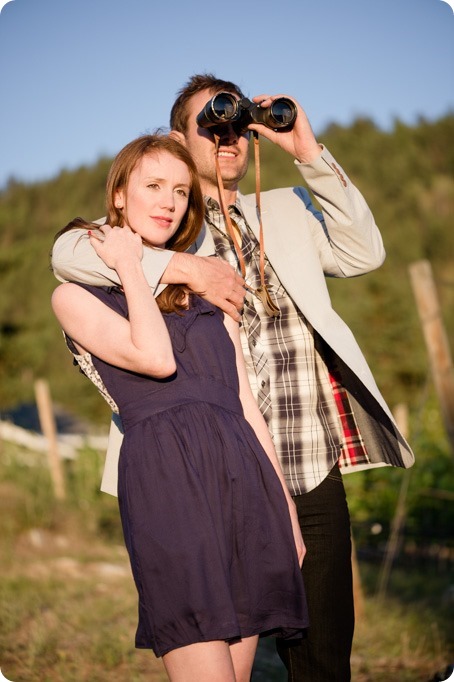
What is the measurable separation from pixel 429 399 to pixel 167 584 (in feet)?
29.2

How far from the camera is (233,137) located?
8.95ft

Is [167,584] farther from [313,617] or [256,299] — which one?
[256,299]

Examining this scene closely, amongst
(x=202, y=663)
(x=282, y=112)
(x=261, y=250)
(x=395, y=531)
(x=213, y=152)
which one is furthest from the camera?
(x=395, y=531)

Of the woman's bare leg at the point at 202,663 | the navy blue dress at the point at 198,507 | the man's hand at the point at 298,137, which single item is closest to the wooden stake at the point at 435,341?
the man's hand at the point at 298,137

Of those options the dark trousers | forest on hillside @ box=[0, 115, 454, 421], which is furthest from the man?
forest on hillside @ box=[0, 115, 454, 421]

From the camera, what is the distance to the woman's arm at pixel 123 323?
6.71 ft

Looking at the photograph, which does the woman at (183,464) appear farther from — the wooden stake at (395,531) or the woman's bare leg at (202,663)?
the wooden stake at (395,531)

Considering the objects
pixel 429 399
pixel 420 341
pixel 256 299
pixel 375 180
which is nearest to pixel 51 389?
pixel 420 341

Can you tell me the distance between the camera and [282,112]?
8.20ft

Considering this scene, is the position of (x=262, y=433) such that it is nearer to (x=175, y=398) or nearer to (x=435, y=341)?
(x=175, y=398)

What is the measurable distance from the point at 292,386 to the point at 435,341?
2.53m

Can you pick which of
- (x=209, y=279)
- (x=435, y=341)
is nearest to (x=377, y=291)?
(x=435, y=341)

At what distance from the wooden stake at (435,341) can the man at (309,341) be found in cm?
226

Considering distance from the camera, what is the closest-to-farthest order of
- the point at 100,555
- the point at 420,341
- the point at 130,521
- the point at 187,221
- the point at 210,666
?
the point at 210,666
the point at 130,521
the point at 187,221
the point at 100,555
the point at 420,341
